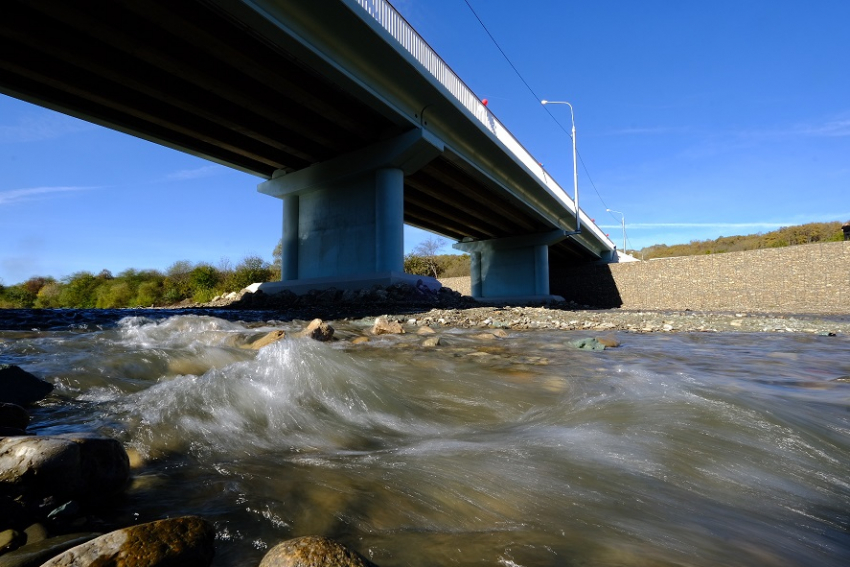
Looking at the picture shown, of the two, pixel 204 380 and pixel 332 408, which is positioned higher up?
pixel 204 380

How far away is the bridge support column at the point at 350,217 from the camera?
14945 mm

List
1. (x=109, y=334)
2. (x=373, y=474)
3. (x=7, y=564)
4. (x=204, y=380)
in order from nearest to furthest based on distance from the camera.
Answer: (x=7, y=564), (x=373, y=474), (x=204, y=380), (x=109, y=334)

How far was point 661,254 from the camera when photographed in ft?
225

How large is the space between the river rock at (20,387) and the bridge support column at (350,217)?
→ 11572mm

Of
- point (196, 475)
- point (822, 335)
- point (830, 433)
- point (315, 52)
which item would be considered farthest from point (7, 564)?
point (822, 335)

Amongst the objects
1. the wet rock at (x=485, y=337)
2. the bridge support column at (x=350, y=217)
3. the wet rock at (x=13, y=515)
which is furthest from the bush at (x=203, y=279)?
the wet rock at (x=13, y=515)

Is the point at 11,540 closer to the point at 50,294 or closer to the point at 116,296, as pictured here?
the point at 116,296

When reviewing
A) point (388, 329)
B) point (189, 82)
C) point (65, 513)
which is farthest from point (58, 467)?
point (189, 82)

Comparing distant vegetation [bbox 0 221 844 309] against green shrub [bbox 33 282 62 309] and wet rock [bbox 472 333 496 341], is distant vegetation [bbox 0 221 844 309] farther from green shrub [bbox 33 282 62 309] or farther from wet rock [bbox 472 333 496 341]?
wet rock [bbox 472 333 496 341]

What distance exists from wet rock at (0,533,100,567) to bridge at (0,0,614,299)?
10047 mm

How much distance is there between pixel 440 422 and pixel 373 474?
3.25ft

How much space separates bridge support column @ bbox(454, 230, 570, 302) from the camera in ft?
99.9

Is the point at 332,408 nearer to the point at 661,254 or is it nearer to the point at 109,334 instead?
the point at 109,334

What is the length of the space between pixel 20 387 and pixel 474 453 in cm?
283
